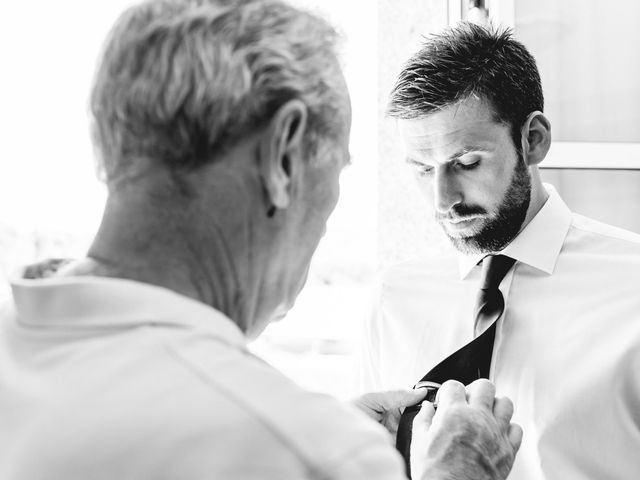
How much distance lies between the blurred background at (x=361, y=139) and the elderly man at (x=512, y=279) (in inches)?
14.1

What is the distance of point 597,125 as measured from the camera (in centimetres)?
202

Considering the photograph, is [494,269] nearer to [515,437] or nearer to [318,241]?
[515,437]

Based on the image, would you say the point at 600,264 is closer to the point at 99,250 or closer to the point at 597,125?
the point at 597,125

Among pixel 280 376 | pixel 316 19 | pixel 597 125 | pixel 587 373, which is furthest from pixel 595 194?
pixel 280 376

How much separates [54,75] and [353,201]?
3.23 ft

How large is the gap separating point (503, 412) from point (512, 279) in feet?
1.68

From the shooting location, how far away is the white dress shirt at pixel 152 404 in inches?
19.8

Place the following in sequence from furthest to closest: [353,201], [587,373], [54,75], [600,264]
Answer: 1. [54,75]
2. [353,201]
3. [600,264]
4. [587,373]

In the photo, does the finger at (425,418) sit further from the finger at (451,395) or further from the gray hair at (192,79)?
the gray hair at (192,79)

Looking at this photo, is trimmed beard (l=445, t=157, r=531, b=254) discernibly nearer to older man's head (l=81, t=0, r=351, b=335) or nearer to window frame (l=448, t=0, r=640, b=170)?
window frame (l=448, t=0, r=640, b=170)

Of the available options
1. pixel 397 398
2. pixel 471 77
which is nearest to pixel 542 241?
pixel 471 77

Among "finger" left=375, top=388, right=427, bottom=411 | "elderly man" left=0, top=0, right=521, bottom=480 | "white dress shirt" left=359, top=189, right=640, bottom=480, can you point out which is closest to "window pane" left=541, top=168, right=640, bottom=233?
"white dress shirt" left=359, top=189, right=640, bottom=480

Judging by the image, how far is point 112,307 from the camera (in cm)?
58

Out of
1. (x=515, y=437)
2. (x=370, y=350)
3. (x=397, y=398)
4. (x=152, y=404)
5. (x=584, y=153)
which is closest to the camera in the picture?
(x=152, y=404)
